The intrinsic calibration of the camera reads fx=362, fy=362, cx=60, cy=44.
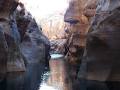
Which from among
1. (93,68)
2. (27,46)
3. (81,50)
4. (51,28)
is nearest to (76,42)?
(81,50)

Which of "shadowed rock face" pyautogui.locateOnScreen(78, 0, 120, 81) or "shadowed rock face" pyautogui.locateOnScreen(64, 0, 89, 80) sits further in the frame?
"shadowed rock face" pyautogui.locateOnScreen(64, 0, 89, 80)

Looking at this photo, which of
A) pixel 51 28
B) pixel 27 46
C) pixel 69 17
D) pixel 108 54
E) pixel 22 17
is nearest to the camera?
pixel 108 54

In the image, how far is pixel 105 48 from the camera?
2534 centimetres

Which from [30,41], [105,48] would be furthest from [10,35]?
[30,41]

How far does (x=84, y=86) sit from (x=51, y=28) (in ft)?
331

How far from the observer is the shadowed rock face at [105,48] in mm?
24953

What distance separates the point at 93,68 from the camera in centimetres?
2616

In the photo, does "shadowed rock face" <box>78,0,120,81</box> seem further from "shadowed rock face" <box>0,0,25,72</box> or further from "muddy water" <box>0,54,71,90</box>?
"shadowed rock face" <box>0,0,25,72</box>

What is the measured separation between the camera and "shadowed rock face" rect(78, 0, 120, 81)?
2495 cm

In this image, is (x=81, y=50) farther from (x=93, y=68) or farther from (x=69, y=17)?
(x=93, y=68)

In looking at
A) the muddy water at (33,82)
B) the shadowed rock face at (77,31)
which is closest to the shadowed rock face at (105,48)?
the muddy water at (33,82)

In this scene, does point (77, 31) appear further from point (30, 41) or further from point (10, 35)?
point (10, 35)

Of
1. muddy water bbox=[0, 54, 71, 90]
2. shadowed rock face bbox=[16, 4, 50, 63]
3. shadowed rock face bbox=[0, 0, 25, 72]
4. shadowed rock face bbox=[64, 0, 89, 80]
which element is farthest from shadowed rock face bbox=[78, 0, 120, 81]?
shadowed rock face bbox=[16, 4, 50, 63]

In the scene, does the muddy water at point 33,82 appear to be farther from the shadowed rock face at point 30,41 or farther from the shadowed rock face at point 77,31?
the shadowed rock face at point 77,31
